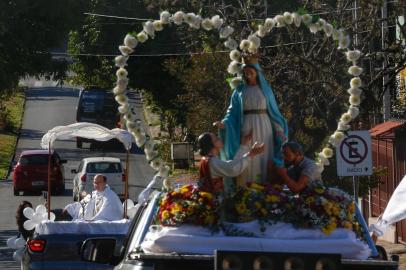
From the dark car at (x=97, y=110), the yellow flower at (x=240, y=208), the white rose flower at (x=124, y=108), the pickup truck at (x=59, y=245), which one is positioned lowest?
the pickup truck at (x=59, y=245)

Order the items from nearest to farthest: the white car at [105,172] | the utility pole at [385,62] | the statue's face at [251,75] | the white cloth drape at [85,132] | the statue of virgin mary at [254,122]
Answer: the statue of virgin mary at [254,122] → the statue's face at [251,75] → the white cloth drape at [85,132] → the utility pole at [385,62] → the white car at [105,172]

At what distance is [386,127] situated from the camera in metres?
25.8

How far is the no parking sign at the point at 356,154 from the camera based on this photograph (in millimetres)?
17625

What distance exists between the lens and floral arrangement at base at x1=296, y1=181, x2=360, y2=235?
25.3 feet

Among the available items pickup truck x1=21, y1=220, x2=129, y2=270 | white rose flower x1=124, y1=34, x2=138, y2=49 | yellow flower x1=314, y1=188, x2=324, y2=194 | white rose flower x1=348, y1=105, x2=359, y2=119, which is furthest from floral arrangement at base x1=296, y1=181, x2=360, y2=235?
pickup truck x1=21, y1=220, x2=129, y2=270

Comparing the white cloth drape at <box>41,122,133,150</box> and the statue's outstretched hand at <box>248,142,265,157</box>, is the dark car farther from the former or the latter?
the statue's outstretched hand at <box>248,142,265,157</box>

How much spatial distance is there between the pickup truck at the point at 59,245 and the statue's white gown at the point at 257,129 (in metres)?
4.95

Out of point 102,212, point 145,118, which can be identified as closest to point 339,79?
point 102,212

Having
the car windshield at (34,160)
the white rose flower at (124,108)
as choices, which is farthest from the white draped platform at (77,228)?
the car windshield at (34,160)

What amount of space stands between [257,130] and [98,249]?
151cm

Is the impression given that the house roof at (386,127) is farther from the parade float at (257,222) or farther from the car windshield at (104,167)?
the parade float at (257,222)

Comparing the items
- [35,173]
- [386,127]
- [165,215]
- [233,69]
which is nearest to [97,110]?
[35,173]

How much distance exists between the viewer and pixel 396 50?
68.9 ft

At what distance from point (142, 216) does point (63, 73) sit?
21318 millimetres
